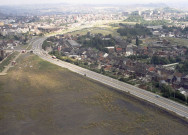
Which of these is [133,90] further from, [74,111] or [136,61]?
[136,61]

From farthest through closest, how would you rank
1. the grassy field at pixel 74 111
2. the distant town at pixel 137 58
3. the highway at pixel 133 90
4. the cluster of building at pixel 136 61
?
the cluster of building at pixel 136 61 → the distant town at pixel 137 58 → the highway at pixel 133 90 → the grassy field at pixel 74 111

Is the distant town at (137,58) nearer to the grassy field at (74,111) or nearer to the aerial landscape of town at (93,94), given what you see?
the aerial landscape of town at (93,94)

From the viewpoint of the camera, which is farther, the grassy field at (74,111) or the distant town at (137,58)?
the distant town at (137,58)

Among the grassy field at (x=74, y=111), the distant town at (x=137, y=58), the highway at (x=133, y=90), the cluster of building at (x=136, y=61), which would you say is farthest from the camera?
the cluster of building at (x=136, y=61)

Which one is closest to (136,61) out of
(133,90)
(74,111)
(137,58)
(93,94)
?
(137,58)

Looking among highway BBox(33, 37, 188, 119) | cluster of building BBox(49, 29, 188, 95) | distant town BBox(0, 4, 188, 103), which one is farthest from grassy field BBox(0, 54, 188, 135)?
cluster of building BBox(49, 29, 188, 95)

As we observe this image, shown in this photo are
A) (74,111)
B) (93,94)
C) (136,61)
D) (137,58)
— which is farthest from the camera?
(137,58)

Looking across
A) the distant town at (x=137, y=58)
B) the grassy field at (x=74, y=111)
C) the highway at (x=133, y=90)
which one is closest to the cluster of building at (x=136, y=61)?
Result: the distant town at (x=137, y=58)

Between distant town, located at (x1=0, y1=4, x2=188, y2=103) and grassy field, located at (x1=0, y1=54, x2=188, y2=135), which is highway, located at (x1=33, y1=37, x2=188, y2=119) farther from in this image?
grassy field, located at (x1=0, y1=54, x2=188, y2=135)
